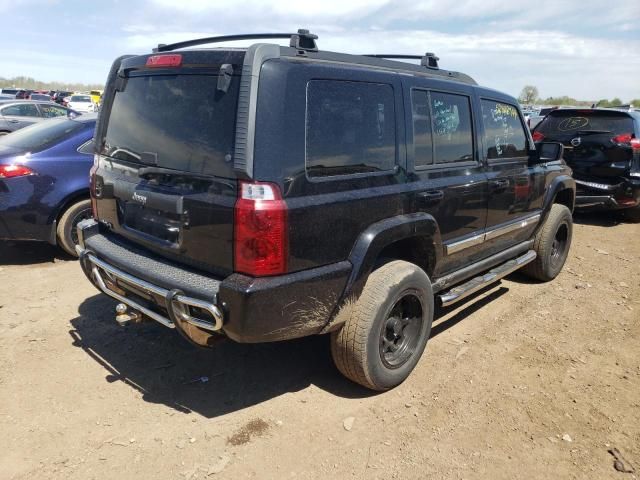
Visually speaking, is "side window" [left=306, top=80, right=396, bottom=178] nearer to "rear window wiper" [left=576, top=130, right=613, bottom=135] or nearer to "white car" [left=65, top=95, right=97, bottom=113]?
"rear window wiper" [left=576, top=130, right=613, bottom=135]

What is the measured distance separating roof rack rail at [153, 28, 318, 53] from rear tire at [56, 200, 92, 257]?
8.62 feet

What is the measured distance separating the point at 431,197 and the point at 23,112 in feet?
47.2

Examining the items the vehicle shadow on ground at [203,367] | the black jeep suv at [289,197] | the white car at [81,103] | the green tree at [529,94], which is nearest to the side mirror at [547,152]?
the black jeep suv at [289,197]

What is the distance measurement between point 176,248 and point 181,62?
40.3 inches

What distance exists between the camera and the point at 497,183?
4164mm

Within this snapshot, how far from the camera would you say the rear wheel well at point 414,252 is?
134 inches

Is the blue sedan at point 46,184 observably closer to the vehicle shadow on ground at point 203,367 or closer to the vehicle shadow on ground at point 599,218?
the vehicle shadow on ground at point 203,367

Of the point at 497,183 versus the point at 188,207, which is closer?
the point at 188,207

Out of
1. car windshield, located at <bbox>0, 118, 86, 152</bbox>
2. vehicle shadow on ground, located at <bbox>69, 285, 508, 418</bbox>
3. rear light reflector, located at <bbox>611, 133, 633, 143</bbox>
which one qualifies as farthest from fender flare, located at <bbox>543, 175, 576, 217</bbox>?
car windshield, located at <bbox>0, 118, 86, 152</bbox>

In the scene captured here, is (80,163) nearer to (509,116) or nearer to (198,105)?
(198,105)

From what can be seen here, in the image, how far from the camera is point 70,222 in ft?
17.6

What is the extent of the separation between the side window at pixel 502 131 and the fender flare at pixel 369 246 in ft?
4.61

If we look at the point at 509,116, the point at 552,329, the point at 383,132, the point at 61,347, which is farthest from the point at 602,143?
the point at 61,347

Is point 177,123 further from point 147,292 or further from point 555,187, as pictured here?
point 555,187
